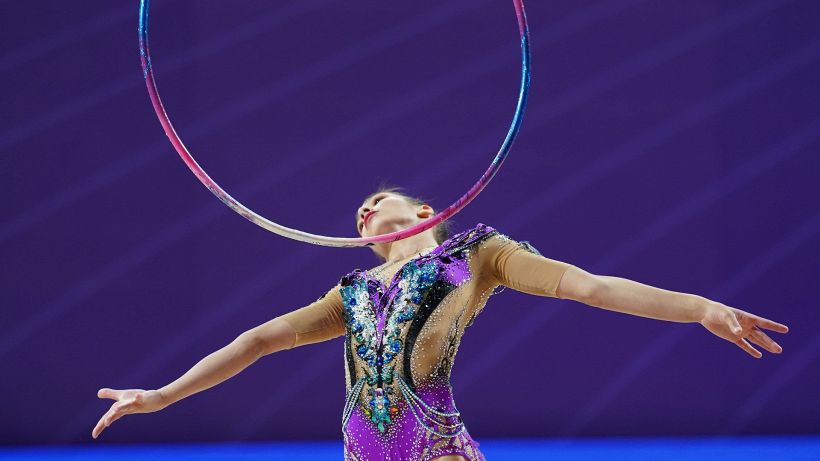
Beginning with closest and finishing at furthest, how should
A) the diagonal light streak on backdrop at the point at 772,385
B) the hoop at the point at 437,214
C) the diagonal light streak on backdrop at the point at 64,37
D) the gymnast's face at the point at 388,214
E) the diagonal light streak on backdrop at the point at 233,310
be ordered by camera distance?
the hoop at the point at 437,214 → the gymnast's face at the point at 388,214 → the diagonal light streak on backdrop at the point at 772,385 → the diagonal light streak on backdrop at the point at 233,310 → the diagonal light streak on backdrop at the point at 64,37

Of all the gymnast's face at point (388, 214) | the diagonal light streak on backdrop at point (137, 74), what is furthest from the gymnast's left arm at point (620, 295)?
the diagonal light streak on backdrop at point (137, 74)

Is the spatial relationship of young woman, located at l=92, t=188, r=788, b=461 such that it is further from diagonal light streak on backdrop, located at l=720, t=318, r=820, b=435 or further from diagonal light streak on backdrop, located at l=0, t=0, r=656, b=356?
diagonal light streak on backdrop, located at l=720, t=318, r=820, b=435

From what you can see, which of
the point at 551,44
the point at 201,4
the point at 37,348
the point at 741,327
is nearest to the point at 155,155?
the point at 201,4

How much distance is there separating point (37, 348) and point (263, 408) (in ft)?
3.18

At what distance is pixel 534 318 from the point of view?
151 inches

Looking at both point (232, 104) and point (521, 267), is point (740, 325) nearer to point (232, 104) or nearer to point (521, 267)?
point (521, 267)

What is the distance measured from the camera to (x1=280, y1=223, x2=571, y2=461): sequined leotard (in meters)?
1.82

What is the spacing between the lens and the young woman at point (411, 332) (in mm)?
1806

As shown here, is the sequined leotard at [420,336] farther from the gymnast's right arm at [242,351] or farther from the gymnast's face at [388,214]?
the gymnast's face at [388,214]

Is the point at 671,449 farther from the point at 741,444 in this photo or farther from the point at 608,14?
the point at 608,14

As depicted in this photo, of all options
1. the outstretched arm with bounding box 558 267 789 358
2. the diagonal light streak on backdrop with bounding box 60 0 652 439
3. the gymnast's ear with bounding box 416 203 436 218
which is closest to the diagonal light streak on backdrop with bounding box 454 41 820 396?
the diagonal light streak on backdrop with bounding box 60 0 652 439

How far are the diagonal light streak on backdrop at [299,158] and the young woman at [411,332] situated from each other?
6.25 feet

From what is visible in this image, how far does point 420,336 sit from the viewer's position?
1.88 meters

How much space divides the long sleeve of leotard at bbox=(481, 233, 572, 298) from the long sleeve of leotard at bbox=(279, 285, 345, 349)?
34 cm
